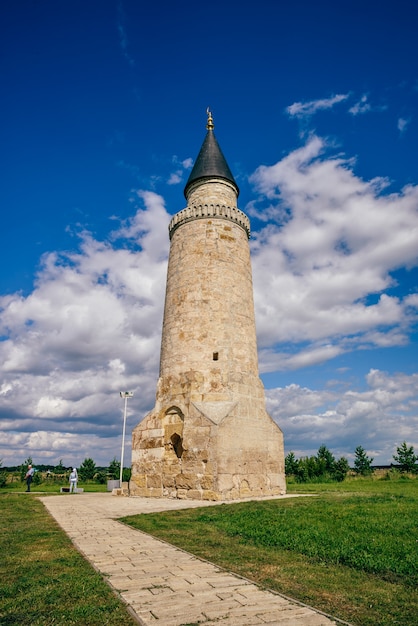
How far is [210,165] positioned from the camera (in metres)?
20.2

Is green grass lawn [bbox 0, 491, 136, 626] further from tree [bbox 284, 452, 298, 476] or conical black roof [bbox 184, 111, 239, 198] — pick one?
tree [bbox 284, 452, 298, 476]

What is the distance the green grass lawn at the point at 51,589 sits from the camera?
11.3ft

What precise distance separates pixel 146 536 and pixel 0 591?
3.54 metres

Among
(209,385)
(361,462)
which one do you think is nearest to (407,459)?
(361,462)

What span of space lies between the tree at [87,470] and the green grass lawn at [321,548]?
26.8 m

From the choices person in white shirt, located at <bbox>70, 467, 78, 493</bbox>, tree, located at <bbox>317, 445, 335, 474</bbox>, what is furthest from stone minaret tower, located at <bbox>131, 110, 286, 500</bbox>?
tree, located at <bbox>317, 445, 335, 474</bbox>

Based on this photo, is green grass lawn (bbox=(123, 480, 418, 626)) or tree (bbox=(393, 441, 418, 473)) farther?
tree (bbox=(393, 441, 418, 473))

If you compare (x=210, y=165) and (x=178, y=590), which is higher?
(x=210, y=165)

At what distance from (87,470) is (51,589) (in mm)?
33162

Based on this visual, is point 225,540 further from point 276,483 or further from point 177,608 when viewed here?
point 276,483

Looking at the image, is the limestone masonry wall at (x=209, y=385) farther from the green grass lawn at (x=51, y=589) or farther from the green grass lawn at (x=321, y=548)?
the green grass lawn at (x=51, y=589)

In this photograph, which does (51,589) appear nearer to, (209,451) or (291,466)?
(209,451)

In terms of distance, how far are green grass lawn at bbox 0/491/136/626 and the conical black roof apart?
661 inches

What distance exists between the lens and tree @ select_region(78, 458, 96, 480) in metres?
34.2
